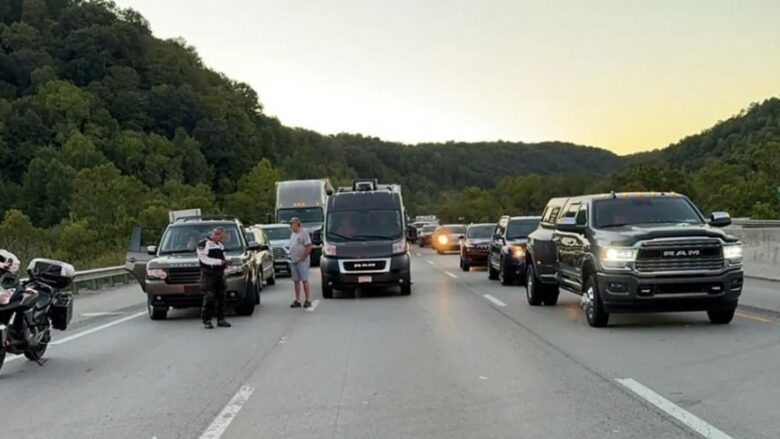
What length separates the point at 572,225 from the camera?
14.0 m

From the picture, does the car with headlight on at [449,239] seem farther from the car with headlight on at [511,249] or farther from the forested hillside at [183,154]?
the car with headlight on at [511,249]

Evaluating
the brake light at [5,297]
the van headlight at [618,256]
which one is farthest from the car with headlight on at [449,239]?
the brake light at [5,297]

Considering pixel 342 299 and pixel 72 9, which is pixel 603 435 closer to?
pixel 342 299

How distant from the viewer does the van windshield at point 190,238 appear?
1731 centimetres

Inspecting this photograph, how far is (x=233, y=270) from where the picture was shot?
16.0 metres

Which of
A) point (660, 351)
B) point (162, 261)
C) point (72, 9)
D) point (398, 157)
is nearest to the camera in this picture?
point (660, 351)

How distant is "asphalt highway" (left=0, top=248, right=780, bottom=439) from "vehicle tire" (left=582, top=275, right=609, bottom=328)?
157mm

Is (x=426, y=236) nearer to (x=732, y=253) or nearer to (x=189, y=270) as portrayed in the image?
(x=189, y=270)

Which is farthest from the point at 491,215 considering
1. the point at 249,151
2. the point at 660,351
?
the point at 660,351

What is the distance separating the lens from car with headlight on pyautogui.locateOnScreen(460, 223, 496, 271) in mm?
29344

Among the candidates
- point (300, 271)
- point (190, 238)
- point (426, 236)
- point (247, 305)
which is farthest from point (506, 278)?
point (426, 236)

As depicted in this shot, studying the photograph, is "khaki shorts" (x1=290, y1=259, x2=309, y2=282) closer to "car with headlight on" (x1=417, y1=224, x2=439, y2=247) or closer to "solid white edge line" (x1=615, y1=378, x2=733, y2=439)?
"solid white edge line" (x1=615, y1=378, x2=733, y2=439)

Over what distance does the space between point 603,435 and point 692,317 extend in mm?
8317

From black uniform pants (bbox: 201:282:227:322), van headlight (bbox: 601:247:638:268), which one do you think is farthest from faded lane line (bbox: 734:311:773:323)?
black uniform pants (bbox: 201:282:227:322)
